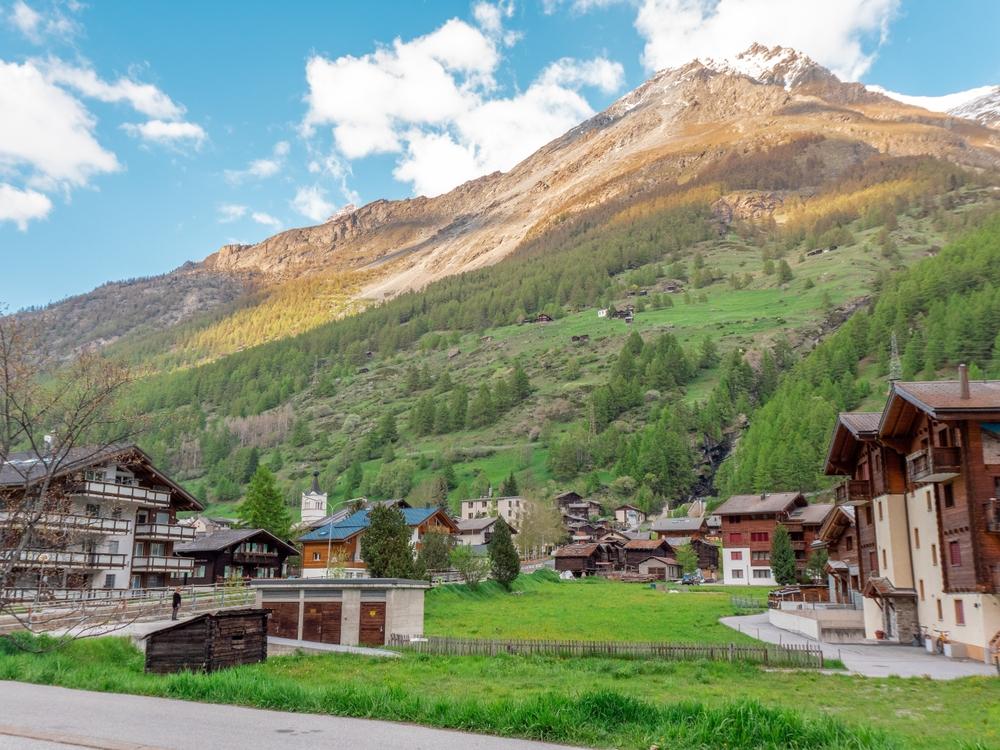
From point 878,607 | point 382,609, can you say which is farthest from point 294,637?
point 878,607

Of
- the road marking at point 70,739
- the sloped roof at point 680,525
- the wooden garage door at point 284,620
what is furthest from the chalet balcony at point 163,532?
the sloped roof at point 680,525

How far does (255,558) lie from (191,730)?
183 ft

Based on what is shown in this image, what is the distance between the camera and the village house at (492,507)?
5895 inches

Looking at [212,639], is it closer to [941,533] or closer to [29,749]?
[29,749]

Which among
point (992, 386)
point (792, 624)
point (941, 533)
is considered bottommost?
point (792, 624)

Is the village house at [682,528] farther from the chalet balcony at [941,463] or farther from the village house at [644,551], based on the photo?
the chalet balcony at [941,463]

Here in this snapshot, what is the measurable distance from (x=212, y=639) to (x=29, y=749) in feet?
47.4

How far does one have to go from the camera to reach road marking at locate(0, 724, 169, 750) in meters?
14.0

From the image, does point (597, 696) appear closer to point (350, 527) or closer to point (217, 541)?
point (217, 541)

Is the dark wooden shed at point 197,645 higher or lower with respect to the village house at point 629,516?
lower

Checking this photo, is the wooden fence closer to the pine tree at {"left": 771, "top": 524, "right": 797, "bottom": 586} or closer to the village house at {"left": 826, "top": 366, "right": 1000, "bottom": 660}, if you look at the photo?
the village house at {"left": 826, "top": 366, "right": 1000, "bottom": 660}

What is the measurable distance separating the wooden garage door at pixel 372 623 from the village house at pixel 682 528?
303ft

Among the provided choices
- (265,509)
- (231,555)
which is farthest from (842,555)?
(265,509)

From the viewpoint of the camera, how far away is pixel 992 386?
39969 mm
